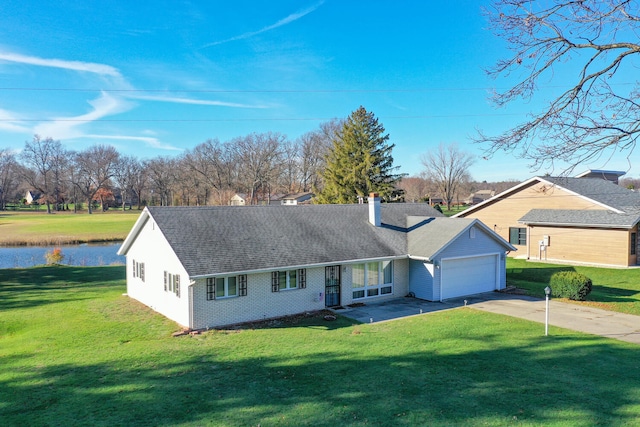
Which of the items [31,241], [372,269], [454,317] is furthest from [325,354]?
[31,241]

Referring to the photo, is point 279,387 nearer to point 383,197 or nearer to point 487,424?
point 487,424

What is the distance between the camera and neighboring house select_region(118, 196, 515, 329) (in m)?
15.3

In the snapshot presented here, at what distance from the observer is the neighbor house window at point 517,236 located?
31953 mm

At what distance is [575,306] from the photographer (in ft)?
59.4

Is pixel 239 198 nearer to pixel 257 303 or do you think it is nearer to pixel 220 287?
pixel 257 303

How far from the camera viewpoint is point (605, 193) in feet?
97.3

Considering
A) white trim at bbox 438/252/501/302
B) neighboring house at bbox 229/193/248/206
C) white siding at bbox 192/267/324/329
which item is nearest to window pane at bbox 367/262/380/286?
white siding at bbox 192/267/324/329

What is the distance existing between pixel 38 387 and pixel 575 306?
62.5 ft

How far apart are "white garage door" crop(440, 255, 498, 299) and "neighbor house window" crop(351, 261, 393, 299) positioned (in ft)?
7.85

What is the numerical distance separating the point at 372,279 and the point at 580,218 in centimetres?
1715

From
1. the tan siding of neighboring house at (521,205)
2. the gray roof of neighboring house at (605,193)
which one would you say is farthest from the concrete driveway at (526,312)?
the tan siding of neighboring house at (521,205)

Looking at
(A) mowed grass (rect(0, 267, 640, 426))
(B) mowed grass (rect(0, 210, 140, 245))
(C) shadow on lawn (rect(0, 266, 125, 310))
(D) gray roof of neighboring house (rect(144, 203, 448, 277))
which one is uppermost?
(D) gray roof of neighboring house (rect(144, 203, 448, 277))

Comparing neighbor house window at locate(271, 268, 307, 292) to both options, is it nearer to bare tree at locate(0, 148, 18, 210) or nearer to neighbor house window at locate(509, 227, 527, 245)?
neighbor house window at locate(509, 227, 527, 245)

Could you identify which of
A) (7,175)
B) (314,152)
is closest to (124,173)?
(7,175)
